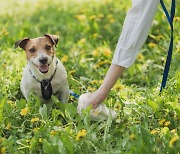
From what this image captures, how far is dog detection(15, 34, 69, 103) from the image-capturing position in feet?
13.3

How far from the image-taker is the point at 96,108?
3.67 meters

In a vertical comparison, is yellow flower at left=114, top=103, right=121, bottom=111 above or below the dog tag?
below

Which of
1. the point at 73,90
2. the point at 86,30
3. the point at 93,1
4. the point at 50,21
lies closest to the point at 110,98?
the point at 73,90

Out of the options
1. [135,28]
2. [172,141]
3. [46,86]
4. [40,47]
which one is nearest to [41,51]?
[40,47]

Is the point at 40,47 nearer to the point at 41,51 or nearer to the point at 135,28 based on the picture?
the point at 41,51

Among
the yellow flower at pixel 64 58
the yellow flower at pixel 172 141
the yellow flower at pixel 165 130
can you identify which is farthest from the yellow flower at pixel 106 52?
the yellow flower at pixel 172 141

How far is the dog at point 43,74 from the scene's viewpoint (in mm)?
4050

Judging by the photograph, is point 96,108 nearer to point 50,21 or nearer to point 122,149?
point 122,149

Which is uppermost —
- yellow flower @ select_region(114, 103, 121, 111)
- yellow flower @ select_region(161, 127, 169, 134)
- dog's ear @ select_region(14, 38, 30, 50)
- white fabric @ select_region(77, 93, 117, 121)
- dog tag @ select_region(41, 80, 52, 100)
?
dog's ear @ select_region(14, 38, 30, 50)

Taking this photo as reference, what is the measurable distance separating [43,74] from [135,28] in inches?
44.2

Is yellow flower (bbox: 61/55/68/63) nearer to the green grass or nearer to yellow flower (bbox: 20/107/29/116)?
the green grass

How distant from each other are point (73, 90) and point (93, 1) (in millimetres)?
3176

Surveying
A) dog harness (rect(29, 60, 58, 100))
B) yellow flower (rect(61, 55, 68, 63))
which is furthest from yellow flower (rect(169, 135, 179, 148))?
yellow flower (rect(61, 55, 68, 63))

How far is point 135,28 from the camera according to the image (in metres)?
3.36
